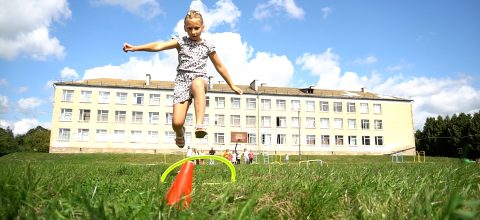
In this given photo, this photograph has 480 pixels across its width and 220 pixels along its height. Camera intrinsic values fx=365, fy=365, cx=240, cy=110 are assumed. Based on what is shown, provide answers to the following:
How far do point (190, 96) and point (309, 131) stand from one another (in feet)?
198

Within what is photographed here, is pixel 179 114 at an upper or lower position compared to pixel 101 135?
lower

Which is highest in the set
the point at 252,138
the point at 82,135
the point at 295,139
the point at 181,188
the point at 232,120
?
the point at 232,120

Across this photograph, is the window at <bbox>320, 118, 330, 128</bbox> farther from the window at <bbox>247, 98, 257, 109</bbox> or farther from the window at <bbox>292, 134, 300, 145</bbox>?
the window at <bbox>247, 98, 257, 109</bbox>

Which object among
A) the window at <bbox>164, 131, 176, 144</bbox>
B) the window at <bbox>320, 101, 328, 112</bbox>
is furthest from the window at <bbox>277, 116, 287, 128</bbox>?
the window at <bbox>164, 131, 176, 144</bbox>

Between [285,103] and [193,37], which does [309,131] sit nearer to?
[285,103]

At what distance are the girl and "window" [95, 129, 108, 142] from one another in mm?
55587

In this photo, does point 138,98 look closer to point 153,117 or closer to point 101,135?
point 153,117

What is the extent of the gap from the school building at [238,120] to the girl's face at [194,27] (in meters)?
53.3

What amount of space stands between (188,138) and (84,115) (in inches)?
657

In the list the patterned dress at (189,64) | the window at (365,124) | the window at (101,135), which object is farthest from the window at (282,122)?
the patterned dress at (189,64)

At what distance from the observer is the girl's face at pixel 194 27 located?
197 inches

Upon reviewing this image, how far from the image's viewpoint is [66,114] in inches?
2254

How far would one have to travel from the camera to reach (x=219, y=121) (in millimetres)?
61438

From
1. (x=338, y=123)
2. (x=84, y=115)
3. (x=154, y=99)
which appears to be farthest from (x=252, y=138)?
(x=84, y=115)
